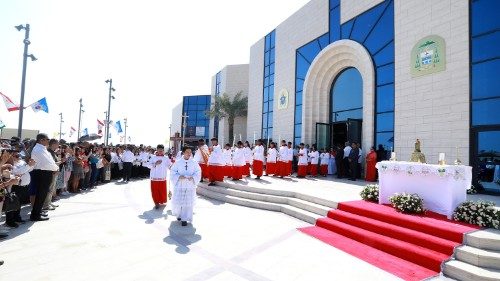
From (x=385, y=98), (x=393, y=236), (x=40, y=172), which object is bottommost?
(x=393, y=236)

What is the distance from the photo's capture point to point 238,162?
39.9ft

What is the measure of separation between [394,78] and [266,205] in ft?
27.4

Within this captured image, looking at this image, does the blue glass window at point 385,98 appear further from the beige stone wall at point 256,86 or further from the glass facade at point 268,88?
the beige stone wall at point 256,86

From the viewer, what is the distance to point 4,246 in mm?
5016

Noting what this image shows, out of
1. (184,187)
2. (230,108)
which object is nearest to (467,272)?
(184,187)

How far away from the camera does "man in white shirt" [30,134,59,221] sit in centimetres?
673

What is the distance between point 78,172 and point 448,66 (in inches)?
546

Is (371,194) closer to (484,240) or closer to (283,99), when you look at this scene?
(484,240)

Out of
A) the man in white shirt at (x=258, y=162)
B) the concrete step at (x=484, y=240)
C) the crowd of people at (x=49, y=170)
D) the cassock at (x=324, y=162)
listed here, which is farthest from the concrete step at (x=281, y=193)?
the cassock at (x=324, y=162)

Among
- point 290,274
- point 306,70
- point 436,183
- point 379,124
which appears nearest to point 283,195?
point 436,183

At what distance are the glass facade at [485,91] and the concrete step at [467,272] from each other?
6752 millimetres

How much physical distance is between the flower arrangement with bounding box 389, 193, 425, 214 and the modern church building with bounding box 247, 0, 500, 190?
5055 millimetres

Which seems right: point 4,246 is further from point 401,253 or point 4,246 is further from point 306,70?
point 306,70

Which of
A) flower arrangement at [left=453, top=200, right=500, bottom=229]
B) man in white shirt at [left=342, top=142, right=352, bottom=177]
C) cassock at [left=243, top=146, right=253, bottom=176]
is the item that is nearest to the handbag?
flower arrangement at [left=453, top=200, right=500, bottom=229]
